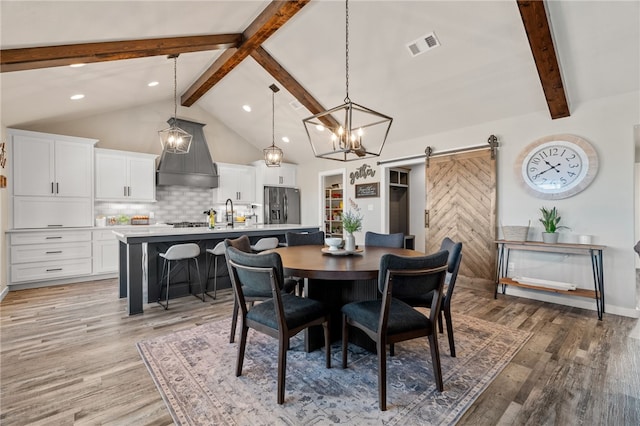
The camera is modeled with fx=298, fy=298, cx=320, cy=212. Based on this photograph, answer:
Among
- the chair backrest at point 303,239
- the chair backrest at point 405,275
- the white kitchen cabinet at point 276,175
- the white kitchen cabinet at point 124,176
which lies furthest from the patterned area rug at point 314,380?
the white kitchen cabinet at point 276,175

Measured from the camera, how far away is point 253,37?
3982 millimetres

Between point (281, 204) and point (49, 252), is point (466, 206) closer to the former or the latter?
point (281, 204)

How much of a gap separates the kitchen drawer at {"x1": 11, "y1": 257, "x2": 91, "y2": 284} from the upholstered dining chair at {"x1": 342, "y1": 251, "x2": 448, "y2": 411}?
497 cm

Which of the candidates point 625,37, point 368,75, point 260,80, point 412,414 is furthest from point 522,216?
point 260,80

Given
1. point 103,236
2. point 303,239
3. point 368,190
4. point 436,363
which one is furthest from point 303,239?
point 103,236

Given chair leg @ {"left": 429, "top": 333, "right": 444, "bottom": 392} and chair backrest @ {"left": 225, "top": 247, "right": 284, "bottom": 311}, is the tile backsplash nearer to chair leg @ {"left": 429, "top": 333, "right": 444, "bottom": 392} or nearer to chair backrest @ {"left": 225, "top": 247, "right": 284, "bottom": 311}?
chair backrest @ {"left": 225, "top": 247, "right": 284, "bottom": 311}

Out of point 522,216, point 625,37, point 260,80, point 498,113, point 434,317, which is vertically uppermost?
point 260,80

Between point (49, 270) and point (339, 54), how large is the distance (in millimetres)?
5410

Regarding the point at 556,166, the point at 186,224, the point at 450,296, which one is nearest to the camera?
the point at 450,296

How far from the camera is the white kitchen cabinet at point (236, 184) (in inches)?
268

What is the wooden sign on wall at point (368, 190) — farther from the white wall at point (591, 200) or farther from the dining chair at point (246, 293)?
the dining chair at point (246, 293)

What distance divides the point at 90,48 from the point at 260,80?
274 cm

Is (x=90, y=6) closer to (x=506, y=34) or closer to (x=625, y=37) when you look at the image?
(x=506, y=34)

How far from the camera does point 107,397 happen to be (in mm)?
1848
